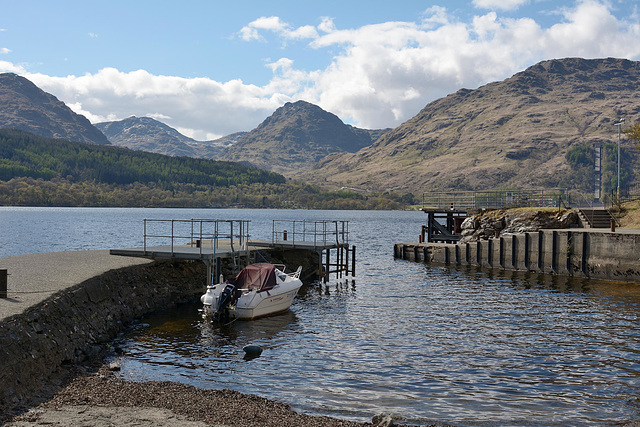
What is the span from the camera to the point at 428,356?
20.7m

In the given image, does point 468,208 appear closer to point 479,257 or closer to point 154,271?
point 479,257

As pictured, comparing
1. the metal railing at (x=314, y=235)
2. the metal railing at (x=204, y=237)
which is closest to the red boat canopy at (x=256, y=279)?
the metal railing at (x=204, y=237)

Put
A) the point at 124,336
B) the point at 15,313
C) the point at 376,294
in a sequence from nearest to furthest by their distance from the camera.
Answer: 1. the point at 15,313
2. the point at 124,336
3. the point at 376,294

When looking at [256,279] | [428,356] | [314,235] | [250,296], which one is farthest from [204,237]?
[428,356]

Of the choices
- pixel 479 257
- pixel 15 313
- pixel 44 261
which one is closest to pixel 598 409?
pixel 15 313

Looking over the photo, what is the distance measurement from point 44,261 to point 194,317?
9.88 m

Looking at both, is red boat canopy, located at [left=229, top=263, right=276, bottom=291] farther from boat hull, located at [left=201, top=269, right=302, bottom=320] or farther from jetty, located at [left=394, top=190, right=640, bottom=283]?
jetty, located at [left=394, top=190, right=640, bottom=283]

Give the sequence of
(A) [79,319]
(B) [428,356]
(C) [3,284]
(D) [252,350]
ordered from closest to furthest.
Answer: (C) [3,284] → (A) [79,319] → (B) [428,356] → (D) [252,350]

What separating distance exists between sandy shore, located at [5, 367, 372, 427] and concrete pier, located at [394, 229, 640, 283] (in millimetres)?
34636

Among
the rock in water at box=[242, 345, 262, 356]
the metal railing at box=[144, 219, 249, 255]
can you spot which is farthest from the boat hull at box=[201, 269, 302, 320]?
the rock in water at box=[242, 345, 262, 356]

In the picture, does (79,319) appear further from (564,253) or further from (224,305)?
(564,253)

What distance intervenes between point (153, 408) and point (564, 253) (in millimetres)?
39375

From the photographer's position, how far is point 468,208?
62781mm

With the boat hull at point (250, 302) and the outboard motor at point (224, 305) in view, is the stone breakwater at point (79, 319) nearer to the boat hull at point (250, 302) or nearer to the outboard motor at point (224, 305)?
the boat hull at point (250, 302)
